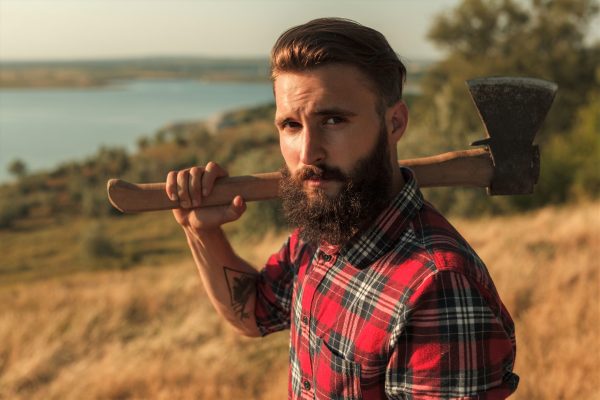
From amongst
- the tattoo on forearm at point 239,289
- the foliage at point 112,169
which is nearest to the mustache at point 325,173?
the tattoo on forearm at point 239,289

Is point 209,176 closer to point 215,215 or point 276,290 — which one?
point 215,215

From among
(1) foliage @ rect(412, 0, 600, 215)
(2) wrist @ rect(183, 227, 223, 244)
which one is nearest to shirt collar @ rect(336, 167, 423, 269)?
(2) wrist @ rect(183, 227, 223, 244)

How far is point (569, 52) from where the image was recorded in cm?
3275

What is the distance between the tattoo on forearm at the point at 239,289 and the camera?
2182 mm

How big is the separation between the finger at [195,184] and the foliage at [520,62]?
25.4 meters

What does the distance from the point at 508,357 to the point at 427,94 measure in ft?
126

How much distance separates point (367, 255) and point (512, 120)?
0.86 m

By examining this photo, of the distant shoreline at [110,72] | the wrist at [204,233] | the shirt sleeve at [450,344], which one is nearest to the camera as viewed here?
the shirt sleeve at [450,344]

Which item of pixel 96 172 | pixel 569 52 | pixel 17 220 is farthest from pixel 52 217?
pixel 569 52

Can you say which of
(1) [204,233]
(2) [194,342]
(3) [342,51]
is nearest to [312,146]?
(3) [342,51]

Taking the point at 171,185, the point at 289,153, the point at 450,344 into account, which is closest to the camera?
the point at 450,344

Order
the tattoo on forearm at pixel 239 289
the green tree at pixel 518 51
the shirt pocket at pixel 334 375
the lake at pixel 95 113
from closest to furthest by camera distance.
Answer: the shirt pocket at pixel 334 375 < the tattoo on forearm at pixel 239 289 < the green tree at pixel 518 51 < the lake at pixel 95 113

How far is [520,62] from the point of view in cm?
3297

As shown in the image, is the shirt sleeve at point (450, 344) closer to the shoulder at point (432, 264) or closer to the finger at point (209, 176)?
the shoulder at point (432, 264)
